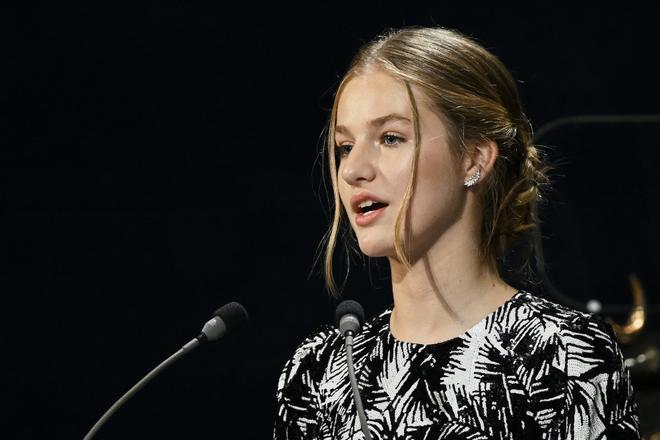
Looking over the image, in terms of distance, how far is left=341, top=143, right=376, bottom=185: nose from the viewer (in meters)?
1.57

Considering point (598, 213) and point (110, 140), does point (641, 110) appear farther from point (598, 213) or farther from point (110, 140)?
point (110, 140)

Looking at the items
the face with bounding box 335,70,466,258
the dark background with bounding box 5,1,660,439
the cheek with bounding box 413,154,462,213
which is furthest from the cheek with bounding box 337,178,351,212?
the dark background with bounding box 5,1,660,439

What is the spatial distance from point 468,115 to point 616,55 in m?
1.45

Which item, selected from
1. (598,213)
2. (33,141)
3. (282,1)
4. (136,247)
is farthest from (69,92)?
(598,213)

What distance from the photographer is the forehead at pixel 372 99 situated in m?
1.58

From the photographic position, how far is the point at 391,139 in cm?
158

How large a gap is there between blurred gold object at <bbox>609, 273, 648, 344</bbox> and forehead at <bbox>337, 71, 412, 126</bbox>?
1279 millimetres

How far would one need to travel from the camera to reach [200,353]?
2801 mm

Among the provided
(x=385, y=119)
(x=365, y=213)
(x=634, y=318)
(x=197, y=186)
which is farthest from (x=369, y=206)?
(x=634, y=318)

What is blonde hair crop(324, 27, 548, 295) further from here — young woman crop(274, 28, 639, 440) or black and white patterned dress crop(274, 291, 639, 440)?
black and white patterned dress crop(274, 291, 639, 440)

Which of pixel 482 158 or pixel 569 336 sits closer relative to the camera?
pixel 569 336

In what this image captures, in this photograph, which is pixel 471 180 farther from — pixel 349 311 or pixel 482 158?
pixel 349 311

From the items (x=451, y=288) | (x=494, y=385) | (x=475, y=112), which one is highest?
(x=475, y=112)

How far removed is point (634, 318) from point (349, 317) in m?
1.49
